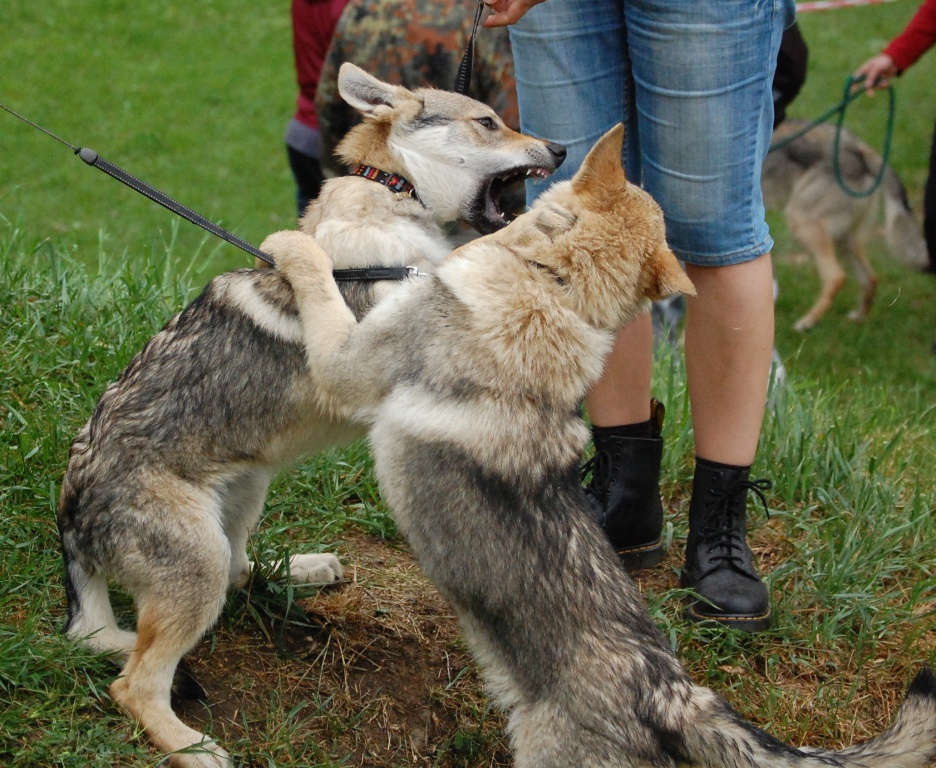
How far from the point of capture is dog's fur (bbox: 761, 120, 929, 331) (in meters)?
7.99

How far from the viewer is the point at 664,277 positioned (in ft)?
7.59

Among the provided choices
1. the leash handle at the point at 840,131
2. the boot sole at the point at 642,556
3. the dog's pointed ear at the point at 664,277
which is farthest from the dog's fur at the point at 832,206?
the dog's pointed ear at the point at 664,277

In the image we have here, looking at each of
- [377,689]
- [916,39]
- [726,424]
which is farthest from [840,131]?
[377,689]

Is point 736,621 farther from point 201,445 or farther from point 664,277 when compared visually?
point 201,445

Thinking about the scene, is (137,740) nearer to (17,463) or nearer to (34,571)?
(34,571)

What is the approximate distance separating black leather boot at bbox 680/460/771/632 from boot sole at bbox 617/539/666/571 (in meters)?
0.23

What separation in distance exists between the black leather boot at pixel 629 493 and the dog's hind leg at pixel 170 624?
1.26m

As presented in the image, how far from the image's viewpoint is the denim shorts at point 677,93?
253cm

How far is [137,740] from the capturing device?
7.88ft

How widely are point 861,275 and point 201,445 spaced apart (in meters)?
7.00

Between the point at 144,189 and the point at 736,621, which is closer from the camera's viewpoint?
the point at 144,189

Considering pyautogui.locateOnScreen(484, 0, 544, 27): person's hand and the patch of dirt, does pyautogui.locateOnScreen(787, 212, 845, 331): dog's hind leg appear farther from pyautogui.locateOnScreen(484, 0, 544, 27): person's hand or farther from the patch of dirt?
pyautogui.locateOnScreen(484, 0, 544, 27): person's hand

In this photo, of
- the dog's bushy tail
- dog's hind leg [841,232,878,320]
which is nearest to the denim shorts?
the dog's bushy tail

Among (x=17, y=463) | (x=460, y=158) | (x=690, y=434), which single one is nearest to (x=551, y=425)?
(x=460, y=158)
